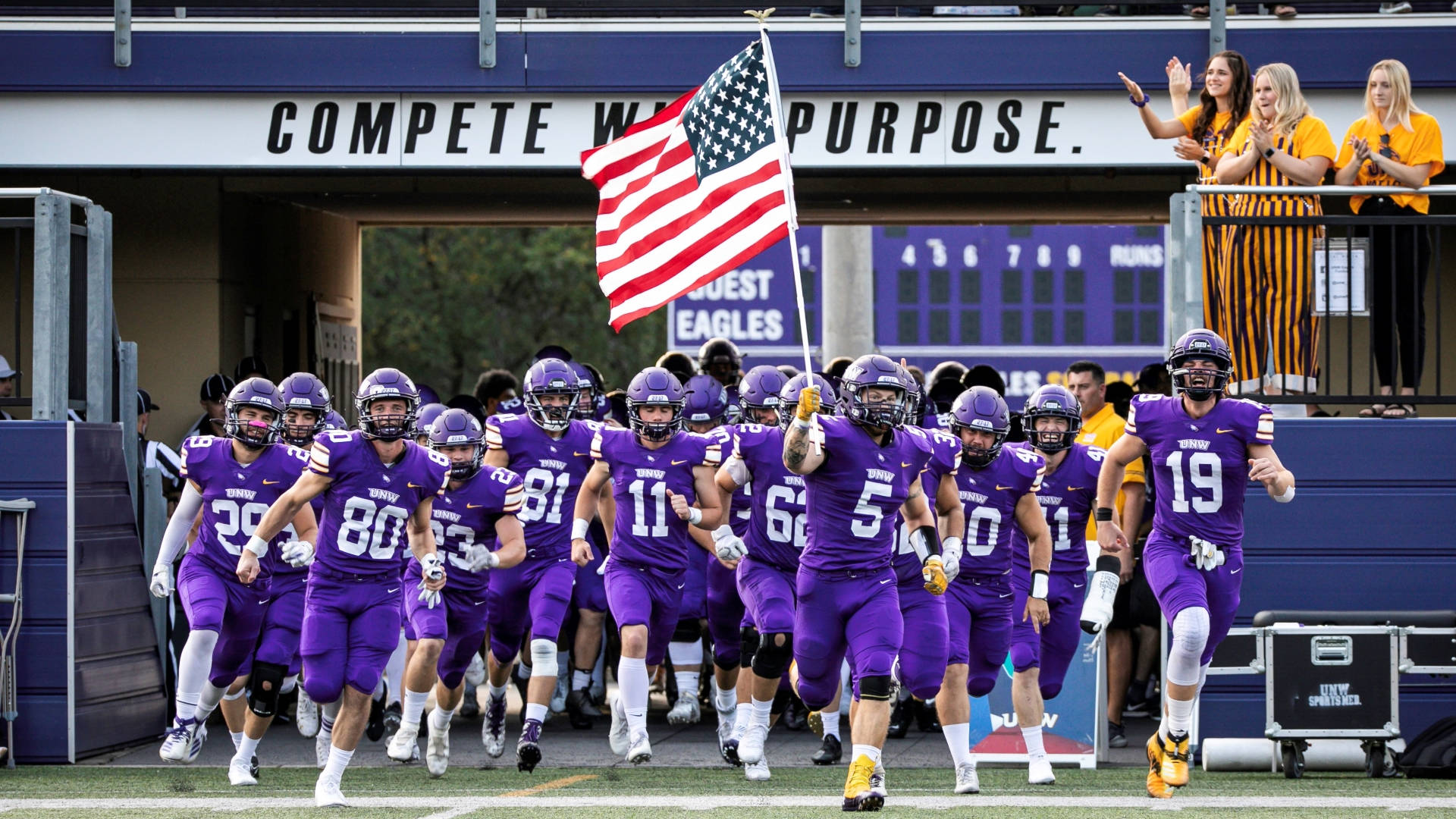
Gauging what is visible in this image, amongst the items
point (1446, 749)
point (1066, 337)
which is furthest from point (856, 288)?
point (1446, 749)

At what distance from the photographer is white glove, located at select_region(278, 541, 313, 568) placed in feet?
31.4

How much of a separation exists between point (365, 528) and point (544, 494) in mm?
1885

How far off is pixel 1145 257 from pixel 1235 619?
37.4ft

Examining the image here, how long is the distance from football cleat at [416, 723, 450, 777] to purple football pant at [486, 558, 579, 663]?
0.76 meters

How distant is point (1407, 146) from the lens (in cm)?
1151

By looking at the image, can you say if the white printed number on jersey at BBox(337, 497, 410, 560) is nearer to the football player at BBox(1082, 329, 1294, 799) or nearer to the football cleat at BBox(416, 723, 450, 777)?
the football cleat at BBox(416, 723, 450, 777)

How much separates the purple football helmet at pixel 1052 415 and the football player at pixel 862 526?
67.8 inches

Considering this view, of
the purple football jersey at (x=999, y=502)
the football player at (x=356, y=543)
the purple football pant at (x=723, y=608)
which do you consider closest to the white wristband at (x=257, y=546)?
the football player at (x=356, y=543)

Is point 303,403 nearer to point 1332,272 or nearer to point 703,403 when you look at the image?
point 703,403

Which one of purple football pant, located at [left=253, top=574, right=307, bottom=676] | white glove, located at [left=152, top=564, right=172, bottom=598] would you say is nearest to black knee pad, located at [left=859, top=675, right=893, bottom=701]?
purple football pant, located at [left=253, top=574, right=307, bottom=676]

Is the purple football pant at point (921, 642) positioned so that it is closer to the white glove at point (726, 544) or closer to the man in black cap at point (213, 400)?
the white glove at point (726, 544)

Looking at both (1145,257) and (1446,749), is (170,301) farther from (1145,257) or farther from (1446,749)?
(1145,257)

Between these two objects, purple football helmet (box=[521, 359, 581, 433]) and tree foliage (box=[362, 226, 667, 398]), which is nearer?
purple football helmet (box=[521, 359, 581, 433])

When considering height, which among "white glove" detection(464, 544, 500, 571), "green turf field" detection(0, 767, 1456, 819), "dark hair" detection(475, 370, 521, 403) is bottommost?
"green turf field" detection(0, 767, 1456, 819)
